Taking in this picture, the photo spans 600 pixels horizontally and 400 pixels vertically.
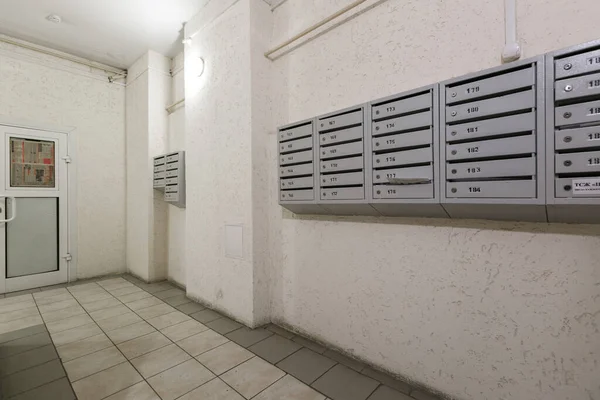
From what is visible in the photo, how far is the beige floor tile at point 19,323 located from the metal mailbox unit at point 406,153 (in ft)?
10.0

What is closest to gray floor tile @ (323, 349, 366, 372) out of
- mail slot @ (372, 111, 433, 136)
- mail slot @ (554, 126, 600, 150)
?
mail slot @ (372, 111, 433, 136)

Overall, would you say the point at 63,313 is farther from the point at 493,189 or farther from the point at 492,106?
the point at 492,106

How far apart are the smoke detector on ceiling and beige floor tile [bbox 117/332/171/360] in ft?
10.9

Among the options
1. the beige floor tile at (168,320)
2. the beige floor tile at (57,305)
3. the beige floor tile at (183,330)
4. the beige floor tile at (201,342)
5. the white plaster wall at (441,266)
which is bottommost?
the beige floor tile at (57,305)

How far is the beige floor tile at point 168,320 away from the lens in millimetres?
2306

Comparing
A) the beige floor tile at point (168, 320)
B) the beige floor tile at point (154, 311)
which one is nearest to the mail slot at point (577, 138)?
the beige floor tile at point (168, 320)

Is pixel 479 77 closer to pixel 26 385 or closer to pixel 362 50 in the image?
pixel 362 50

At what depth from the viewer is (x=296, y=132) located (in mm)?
1911

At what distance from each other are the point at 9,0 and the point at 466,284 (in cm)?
447

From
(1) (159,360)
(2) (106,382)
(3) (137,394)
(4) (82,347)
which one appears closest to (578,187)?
(3) (137,394)

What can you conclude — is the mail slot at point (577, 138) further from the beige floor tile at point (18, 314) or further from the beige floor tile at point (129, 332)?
the beige floor tile at point (18, 314)

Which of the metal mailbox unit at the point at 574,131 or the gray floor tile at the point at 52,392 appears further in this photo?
the gray floor tile at the point at 52,392

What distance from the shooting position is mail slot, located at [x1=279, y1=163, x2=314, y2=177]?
184 centimetres

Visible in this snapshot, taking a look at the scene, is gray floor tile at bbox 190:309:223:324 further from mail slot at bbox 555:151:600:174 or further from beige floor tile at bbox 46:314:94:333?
mail slot at bbox 555:151:600:174
